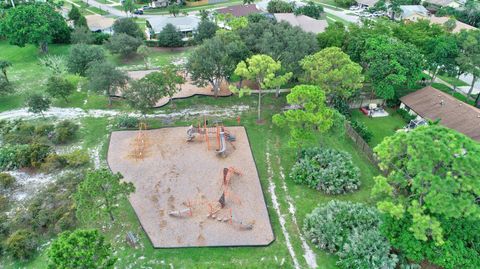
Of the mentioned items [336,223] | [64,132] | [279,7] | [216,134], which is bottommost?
[336,223]

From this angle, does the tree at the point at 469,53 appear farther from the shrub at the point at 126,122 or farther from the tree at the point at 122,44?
the tree at the point at 122,44

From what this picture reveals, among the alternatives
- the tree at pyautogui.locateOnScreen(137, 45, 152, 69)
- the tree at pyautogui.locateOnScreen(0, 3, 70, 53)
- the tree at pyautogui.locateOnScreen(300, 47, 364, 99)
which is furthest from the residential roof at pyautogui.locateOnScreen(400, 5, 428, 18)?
the tree at pyautogui.locateOnScreen(0, 3, 70, 53)

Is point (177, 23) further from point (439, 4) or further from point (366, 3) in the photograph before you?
point (439, 4)

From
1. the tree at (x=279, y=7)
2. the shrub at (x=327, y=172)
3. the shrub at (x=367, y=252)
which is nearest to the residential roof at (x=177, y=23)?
the tree at (x=279, y=7)

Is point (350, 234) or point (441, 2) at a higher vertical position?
point (441, 2)

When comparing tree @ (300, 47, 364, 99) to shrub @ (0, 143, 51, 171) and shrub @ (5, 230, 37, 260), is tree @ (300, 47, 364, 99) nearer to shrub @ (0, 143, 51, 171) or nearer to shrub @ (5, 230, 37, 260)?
shrub @ (0, 143, 51, 171)

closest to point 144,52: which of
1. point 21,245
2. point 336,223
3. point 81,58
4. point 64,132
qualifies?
point 81,58
